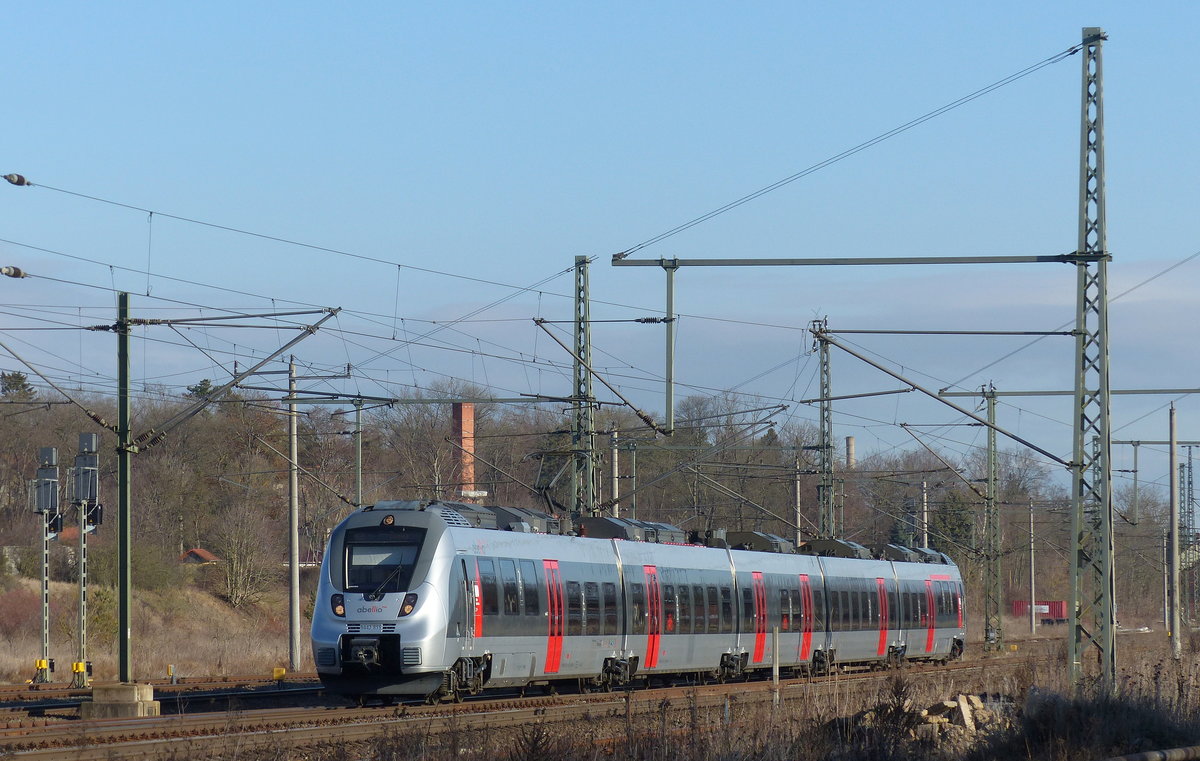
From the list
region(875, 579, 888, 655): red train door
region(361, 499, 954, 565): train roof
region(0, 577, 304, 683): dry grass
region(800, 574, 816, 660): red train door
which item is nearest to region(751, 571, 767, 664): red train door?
region(361, 499, 954, 565): train roof

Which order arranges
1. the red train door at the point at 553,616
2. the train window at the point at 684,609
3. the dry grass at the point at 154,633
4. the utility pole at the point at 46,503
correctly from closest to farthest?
the red train door at the point at 553,616, the train window at the point at 684,609, the utility pole at the point at 46,503, the dry grass at the point at 154,633

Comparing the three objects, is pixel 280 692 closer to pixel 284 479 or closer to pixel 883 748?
pixel 883 748

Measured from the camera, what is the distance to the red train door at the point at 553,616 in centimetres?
2483

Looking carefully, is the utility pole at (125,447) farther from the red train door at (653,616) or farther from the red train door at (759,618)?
the red train door at (759,618)

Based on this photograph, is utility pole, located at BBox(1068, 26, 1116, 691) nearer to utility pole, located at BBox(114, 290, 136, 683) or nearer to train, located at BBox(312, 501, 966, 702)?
train, located at BBox(312, 501, 966, 702)

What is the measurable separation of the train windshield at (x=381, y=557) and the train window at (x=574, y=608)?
155 inches

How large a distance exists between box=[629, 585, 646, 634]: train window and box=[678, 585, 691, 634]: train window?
1.47 metres

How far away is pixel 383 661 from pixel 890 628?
21208mm

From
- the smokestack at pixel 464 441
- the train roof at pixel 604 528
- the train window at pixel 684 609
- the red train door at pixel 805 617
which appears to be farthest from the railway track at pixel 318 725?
the smokestack at pixel 464 441

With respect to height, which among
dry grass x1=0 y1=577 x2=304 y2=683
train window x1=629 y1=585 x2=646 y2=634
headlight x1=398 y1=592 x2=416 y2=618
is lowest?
dry grass x1=0 y1=577 x2=304 y2=683

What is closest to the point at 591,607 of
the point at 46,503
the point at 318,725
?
the point at 318,725

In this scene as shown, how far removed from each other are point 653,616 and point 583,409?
21.9ft

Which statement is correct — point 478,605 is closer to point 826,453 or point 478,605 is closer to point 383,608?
point 383,608

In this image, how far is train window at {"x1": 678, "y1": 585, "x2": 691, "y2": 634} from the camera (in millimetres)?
29156
